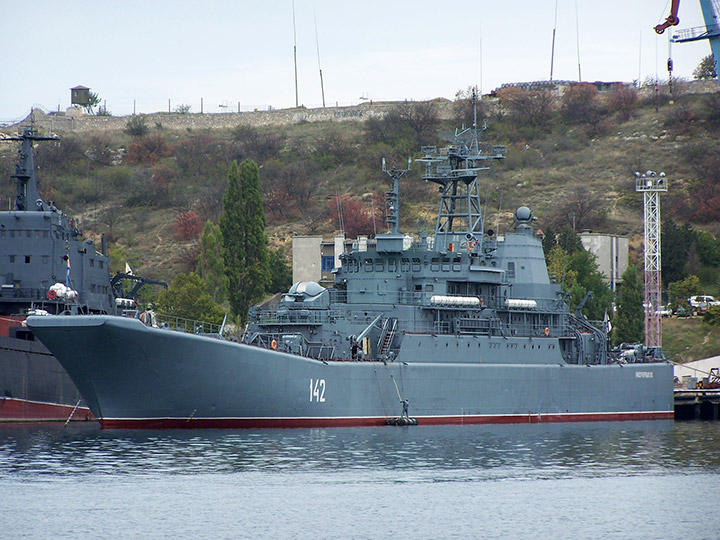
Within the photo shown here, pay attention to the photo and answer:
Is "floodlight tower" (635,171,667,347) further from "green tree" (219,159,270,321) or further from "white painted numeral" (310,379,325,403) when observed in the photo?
"green tree" (219,159,270,321)

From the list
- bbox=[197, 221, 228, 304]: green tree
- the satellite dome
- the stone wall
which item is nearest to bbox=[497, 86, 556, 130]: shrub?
the stone wall

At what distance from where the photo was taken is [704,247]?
241 ft

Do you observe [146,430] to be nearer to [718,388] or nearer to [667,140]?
[718,388]

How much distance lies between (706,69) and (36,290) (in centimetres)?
8624

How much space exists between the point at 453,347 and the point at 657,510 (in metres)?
16.4

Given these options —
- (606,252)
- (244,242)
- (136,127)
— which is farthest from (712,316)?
(136,127)

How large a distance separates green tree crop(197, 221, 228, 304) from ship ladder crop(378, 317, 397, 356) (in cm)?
2172

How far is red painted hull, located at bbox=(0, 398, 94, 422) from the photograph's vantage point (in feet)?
127

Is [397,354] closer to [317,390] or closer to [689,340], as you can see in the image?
[317,390]

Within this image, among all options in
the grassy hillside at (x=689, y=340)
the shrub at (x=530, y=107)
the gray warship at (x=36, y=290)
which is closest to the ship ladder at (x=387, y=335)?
the gray warship at (x=36, y=290)

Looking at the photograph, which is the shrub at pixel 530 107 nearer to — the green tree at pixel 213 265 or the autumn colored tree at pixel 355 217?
the autumn colored tree at pixel 355 217

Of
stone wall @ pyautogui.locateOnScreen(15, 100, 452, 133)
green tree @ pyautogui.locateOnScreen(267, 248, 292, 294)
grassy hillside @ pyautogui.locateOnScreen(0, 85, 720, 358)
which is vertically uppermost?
stone wall @ pyautogui.locateOnScreen(15, 100, 452, 133)

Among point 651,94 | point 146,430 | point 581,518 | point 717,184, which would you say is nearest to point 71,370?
point 146,430

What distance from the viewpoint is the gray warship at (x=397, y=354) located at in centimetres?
3328
